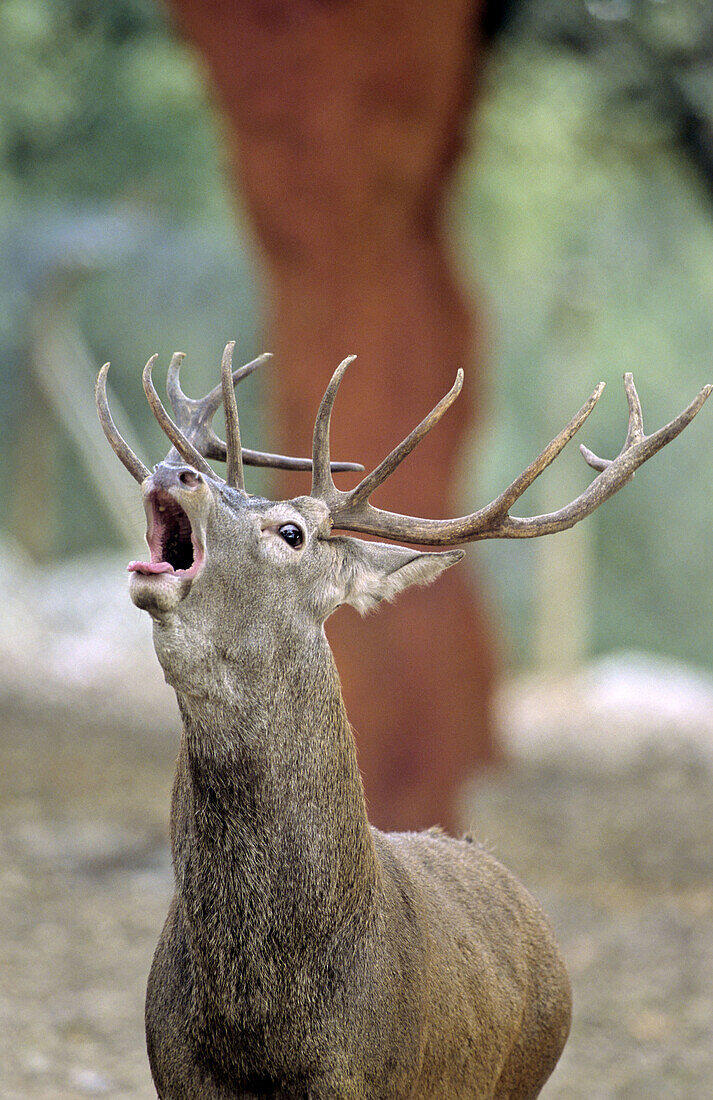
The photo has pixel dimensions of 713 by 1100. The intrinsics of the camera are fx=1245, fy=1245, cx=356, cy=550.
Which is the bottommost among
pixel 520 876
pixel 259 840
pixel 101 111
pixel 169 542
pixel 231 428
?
pixel 259 840

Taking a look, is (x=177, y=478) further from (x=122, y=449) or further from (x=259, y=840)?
(x=259, y=840)

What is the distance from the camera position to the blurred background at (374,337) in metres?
5.09

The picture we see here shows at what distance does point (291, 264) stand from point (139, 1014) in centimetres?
329

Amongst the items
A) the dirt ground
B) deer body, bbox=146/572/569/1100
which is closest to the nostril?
deer body, bbox=146/572/569/1100

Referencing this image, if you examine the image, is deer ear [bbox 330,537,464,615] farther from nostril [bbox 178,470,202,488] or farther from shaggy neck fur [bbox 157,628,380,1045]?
nostril [bbox 178,470,202,488]

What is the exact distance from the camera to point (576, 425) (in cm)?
226

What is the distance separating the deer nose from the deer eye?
22 cm

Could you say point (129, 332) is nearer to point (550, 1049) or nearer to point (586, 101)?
point (586, 101)

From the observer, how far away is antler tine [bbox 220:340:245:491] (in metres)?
2.24

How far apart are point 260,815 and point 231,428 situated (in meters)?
0.69

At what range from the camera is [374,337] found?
19.0 ft

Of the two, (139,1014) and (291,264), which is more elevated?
(291,264)

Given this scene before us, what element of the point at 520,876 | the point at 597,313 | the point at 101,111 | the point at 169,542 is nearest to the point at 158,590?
the point at 169,542

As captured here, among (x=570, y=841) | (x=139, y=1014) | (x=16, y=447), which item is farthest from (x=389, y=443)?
(x=16, y=447)
